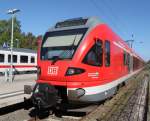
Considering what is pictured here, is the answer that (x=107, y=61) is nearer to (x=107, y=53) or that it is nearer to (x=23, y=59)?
(x=107, y=53)

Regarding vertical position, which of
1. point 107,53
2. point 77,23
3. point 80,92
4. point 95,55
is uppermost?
point 77,23

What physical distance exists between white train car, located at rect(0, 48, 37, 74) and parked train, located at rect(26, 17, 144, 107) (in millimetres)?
17078

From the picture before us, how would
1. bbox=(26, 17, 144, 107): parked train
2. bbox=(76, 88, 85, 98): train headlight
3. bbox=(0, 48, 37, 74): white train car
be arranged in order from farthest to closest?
bbox=(0, 48, 37, 74): white train car < bbox=(26, 17, 144, 107): parked train < bbox=(76, 88, 85, 98): train headlight

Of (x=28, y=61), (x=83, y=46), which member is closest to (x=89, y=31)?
(x=83, y=46)

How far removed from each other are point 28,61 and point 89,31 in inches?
871

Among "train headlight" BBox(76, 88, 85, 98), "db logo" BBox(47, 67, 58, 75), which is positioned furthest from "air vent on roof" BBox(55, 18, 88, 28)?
"train headlight" BBox(76, 88, 85, 98)

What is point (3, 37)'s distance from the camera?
66375 millimetres

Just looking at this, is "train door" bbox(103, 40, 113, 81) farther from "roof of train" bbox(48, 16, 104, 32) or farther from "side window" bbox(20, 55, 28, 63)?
"side window" bbox(20, 55, 28, 63)

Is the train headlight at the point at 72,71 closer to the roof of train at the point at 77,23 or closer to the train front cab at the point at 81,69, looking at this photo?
the train front cab at the point at 81,69

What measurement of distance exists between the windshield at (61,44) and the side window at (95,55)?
0.50 metres

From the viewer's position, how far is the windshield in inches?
343

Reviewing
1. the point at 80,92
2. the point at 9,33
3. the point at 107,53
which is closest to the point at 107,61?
the point at 107,53

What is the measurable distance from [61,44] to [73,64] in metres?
1.00

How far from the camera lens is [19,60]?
2831 cm
